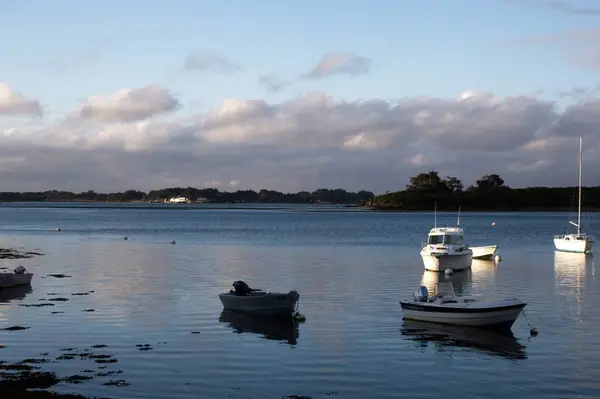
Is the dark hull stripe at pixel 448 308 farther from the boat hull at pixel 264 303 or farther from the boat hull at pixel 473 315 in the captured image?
the boat hull at pixel 264 303

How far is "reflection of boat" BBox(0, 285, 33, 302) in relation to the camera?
37.5 m

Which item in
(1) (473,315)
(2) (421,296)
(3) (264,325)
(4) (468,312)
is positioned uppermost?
(2) (421,296)

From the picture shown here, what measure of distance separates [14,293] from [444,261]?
28281 mm

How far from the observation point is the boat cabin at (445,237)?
5528 centimetres

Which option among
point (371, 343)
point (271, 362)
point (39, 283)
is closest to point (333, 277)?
point (39, 283)

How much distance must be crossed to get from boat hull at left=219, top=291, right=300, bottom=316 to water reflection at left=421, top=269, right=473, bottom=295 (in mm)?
13280

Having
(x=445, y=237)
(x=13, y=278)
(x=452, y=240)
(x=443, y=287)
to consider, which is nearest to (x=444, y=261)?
(x=445, y=237)

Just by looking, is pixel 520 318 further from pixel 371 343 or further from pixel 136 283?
pixel 136 283

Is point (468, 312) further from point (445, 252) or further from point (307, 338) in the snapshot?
point (445, 252)

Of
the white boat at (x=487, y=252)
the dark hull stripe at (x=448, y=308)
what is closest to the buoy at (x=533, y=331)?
the dark hull stripe at (x=448, y=308)

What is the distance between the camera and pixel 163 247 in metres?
79.4

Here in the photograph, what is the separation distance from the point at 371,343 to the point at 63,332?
11.2 metres

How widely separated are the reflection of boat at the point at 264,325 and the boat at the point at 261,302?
25 centimetres

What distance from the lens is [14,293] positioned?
39.1m
